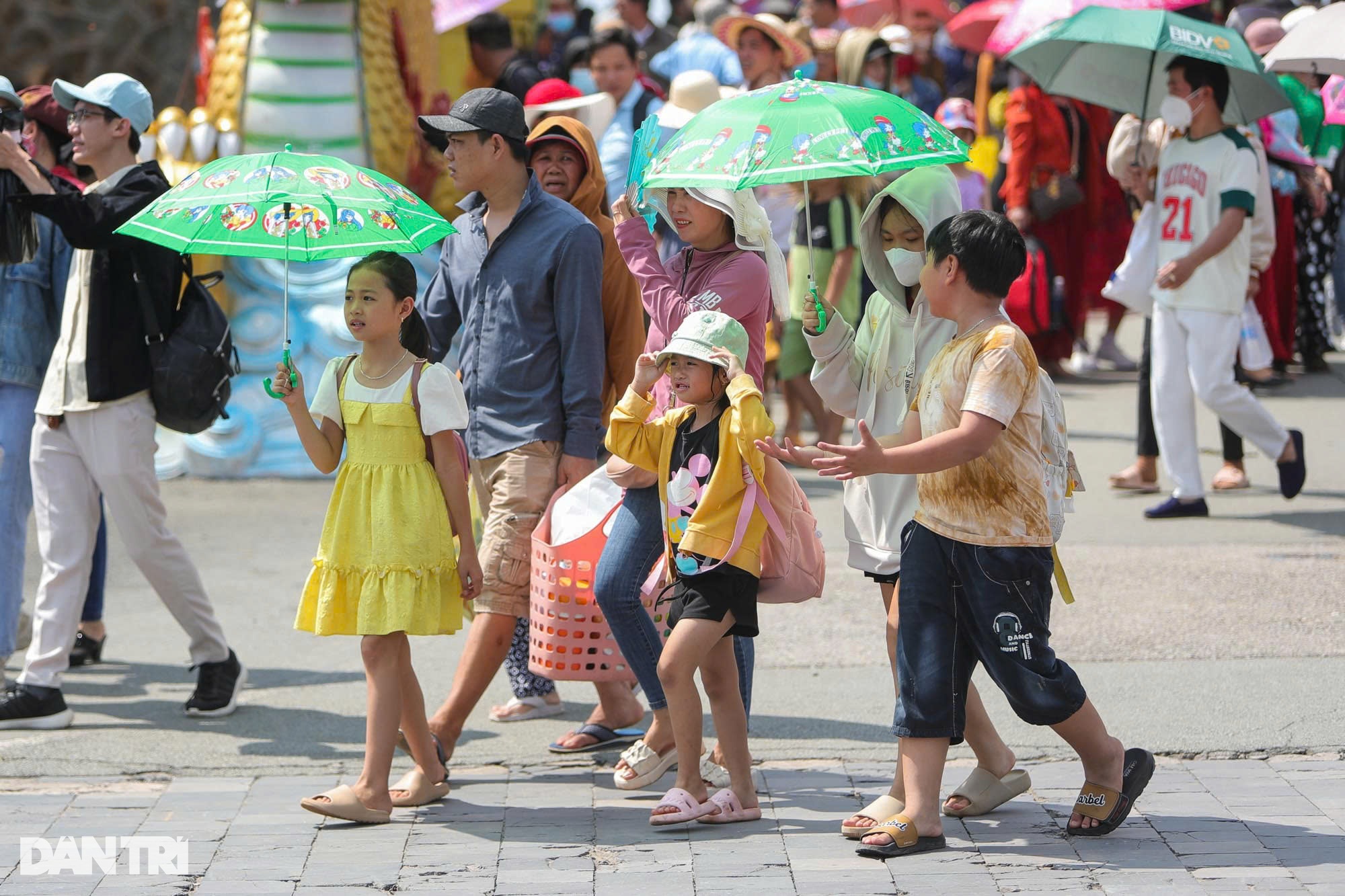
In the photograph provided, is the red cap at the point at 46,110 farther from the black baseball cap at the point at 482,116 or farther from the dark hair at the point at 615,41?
the dark hair at the point at 615,41

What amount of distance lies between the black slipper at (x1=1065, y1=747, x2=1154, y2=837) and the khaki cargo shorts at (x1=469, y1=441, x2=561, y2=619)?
1.73m

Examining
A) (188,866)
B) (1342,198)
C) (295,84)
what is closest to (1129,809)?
(188,866)

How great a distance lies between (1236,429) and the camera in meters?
8.38

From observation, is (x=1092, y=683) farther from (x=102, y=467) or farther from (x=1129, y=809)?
(x=102, y=467)

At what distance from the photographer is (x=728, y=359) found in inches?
179

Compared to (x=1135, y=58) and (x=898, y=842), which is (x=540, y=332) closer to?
(x=898, y=842)

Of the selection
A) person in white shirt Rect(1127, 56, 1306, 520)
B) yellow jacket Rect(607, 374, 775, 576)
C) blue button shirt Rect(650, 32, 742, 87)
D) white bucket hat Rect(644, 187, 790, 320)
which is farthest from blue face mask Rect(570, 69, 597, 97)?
yellow jacket Rect(607, 374, 775, 576)

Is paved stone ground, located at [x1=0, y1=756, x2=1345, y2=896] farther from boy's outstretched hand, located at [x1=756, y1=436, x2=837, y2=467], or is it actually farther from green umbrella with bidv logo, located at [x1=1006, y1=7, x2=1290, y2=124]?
green umbrella with bidv logo, located at [x1=1006, y1=7, x2=1290, y2=124]

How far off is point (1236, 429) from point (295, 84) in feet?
17.7

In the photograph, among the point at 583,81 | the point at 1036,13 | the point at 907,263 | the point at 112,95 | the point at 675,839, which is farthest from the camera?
the point at 583,81

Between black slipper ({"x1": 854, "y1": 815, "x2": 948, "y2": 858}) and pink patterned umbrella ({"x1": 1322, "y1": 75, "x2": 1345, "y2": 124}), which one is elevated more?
pink patterned umbrella ({"x1": 1322, "y1": 75, "x2": 1345, "y2": 124})

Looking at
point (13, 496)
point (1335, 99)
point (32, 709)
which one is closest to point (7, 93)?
point (13, 496)

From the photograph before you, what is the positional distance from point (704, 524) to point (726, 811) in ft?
2.54

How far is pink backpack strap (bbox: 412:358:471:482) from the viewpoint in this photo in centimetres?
487
